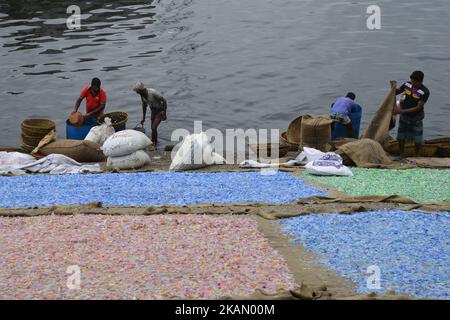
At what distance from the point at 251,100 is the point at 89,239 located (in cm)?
1560

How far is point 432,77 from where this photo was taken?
2530 cm

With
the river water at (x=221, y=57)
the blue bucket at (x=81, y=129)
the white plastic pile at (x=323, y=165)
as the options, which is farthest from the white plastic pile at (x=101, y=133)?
the river water at (x=221, y=57)

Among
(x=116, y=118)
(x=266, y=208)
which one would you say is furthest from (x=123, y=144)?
(x=266, y=208)

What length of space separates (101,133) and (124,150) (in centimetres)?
174

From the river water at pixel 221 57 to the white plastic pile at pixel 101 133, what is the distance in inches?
153

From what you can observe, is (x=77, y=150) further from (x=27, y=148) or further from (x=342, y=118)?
(x=342, y=118)

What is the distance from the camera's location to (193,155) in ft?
47.2

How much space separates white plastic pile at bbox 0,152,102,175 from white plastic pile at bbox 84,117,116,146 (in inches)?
52.0

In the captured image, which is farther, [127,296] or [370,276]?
[370,276]

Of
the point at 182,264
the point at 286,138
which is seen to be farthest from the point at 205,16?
the point at 182,264

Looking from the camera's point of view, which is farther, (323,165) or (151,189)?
(323,165)

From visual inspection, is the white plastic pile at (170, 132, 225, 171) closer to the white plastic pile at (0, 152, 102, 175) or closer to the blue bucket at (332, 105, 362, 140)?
the white plastic pile at (0, 152, 102, 175)

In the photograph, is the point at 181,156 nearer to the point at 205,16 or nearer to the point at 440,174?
the point at 440,174

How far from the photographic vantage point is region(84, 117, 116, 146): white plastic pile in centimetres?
1625
